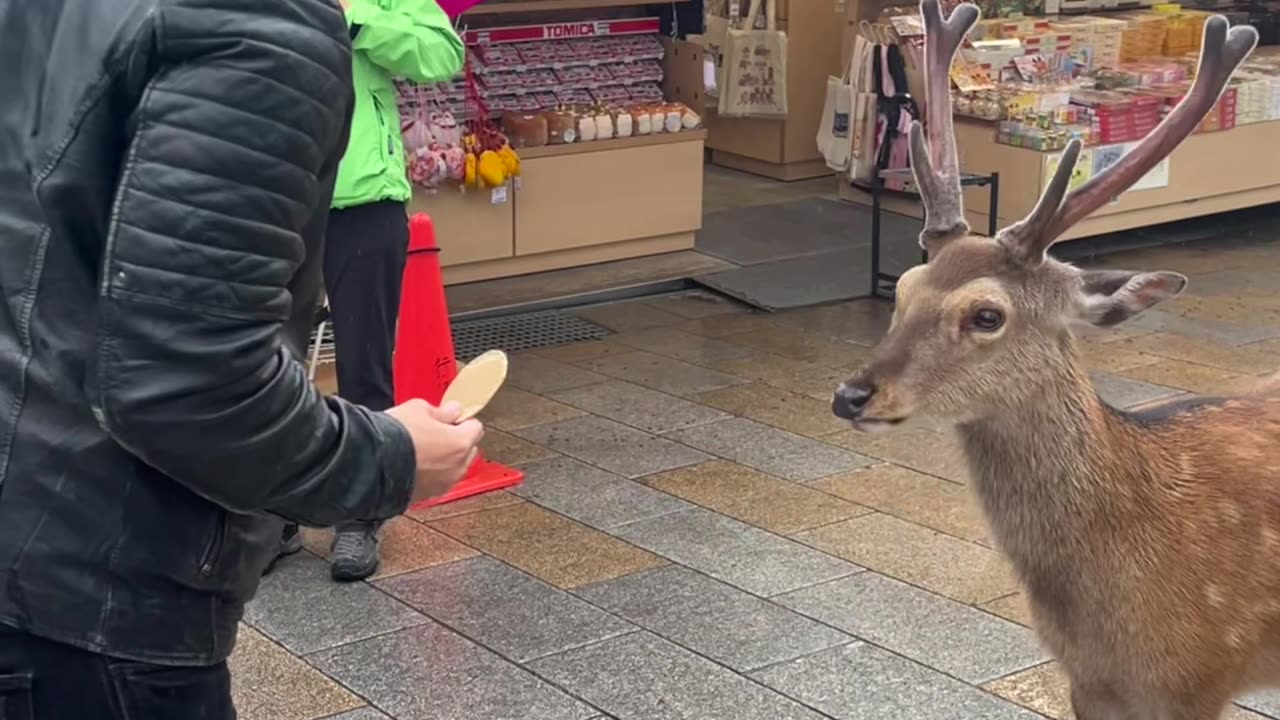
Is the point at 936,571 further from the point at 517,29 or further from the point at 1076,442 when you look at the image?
the point at 517,29

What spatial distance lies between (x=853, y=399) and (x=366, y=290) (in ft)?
7.04

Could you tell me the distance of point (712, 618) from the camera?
4730mm

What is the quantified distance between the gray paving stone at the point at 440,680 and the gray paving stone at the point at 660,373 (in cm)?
269

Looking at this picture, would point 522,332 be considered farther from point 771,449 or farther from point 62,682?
point 62,682

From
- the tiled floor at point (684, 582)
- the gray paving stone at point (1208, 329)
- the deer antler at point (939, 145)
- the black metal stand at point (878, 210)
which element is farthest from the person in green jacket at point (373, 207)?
the gray paving stone at point (1208, 329)

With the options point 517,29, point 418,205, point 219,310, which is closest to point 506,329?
point 418,205

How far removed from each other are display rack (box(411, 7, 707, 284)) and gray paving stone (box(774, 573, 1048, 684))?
14.1ft

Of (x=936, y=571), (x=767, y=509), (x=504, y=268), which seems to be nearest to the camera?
(x=936, y=571)

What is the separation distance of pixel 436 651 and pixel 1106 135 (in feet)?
19.6

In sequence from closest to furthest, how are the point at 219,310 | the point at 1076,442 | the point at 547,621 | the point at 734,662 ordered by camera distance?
the point at 219,310
the point at 1076,442
the point at 734,662
the point at 547,621

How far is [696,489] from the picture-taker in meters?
5.85

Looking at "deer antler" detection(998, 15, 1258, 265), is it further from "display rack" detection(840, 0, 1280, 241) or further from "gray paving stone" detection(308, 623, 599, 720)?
"display rack" detection(840, 0, 1280, 241)

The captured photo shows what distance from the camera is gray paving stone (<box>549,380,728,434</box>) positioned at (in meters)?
6.65

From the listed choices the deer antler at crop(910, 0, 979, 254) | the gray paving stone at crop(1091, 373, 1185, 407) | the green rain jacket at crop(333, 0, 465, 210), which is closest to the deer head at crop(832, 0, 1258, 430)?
the deer antler at crop(910, 0, 979, 254)
